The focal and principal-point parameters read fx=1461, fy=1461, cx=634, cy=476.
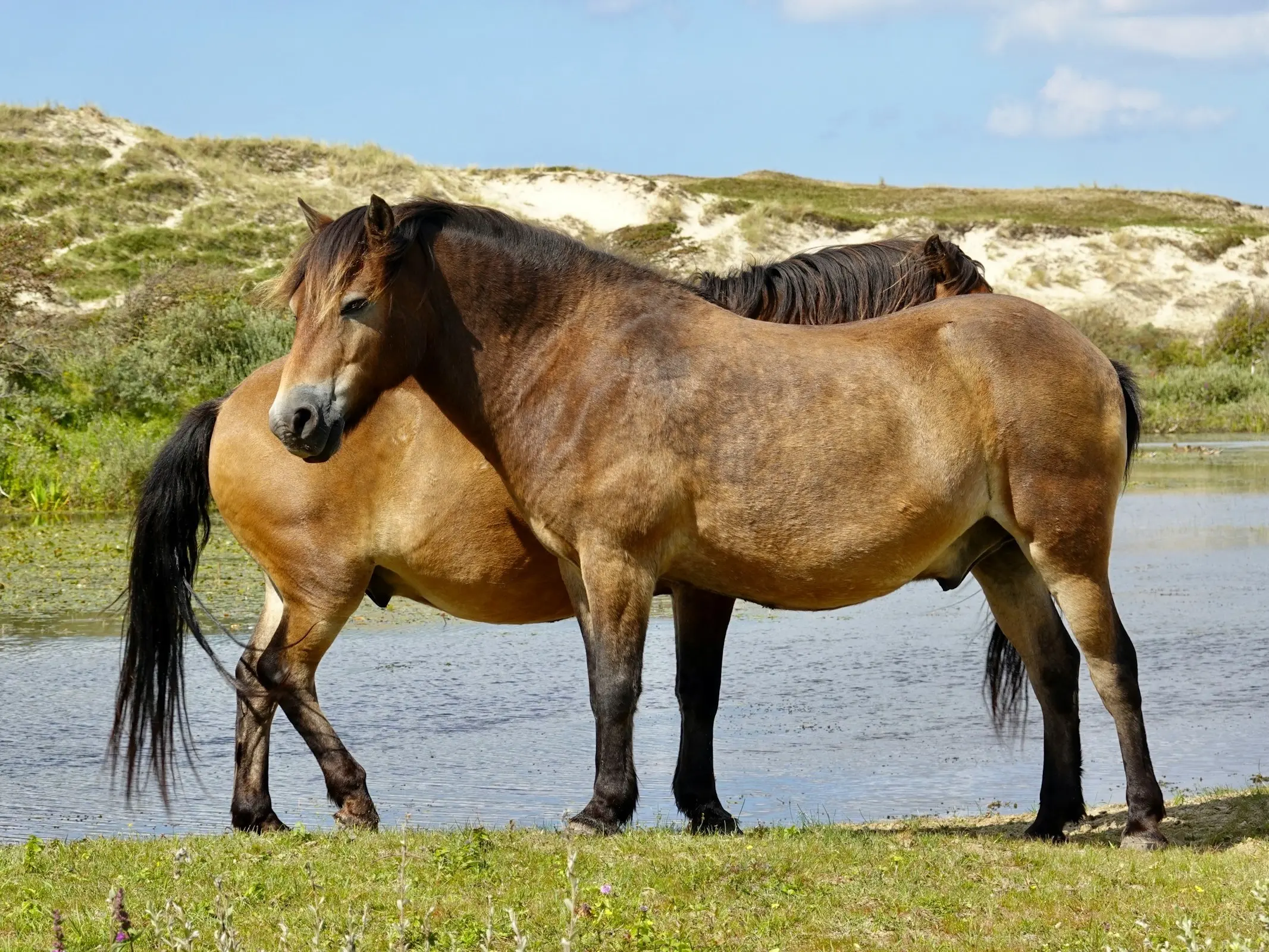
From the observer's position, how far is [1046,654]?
5.98 meters

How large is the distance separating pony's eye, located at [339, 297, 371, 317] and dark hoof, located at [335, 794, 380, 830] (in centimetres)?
219

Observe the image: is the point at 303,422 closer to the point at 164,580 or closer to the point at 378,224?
the point at 378,224

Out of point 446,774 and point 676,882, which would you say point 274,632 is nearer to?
point 446,774

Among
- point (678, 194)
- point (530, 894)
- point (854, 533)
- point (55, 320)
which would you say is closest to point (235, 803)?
point (530, 894)

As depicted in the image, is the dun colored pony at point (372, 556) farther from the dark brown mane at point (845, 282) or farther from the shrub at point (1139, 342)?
the shrub at point (1139, 342)

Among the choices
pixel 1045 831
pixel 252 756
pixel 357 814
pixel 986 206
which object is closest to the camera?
pixel 1045 831

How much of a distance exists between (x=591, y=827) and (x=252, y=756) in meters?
1.75

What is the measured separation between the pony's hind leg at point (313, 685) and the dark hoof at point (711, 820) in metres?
1.33

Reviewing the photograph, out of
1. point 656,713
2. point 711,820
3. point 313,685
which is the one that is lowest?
point 656,713

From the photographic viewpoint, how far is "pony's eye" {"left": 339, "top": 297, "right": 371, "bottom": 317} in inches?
200

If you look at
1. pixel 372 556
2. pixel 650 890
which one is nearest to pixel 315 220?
pixel 372 556

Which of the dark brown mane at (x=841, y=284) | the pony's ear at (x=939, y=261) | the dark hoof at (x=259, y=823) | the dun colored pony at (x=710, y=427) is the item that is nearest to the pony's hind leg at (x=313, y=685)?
the dark hoof at (x=259, y=823)

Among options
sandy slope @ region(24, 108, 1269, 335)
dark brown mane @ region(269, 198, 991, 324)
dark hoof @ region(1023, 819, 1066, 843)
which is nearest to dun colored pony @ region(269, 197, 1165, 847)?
dark hoof @ region(1023, 819, 1066, 843)

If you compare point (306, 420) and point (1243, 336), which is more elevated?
point (1243, 336)
